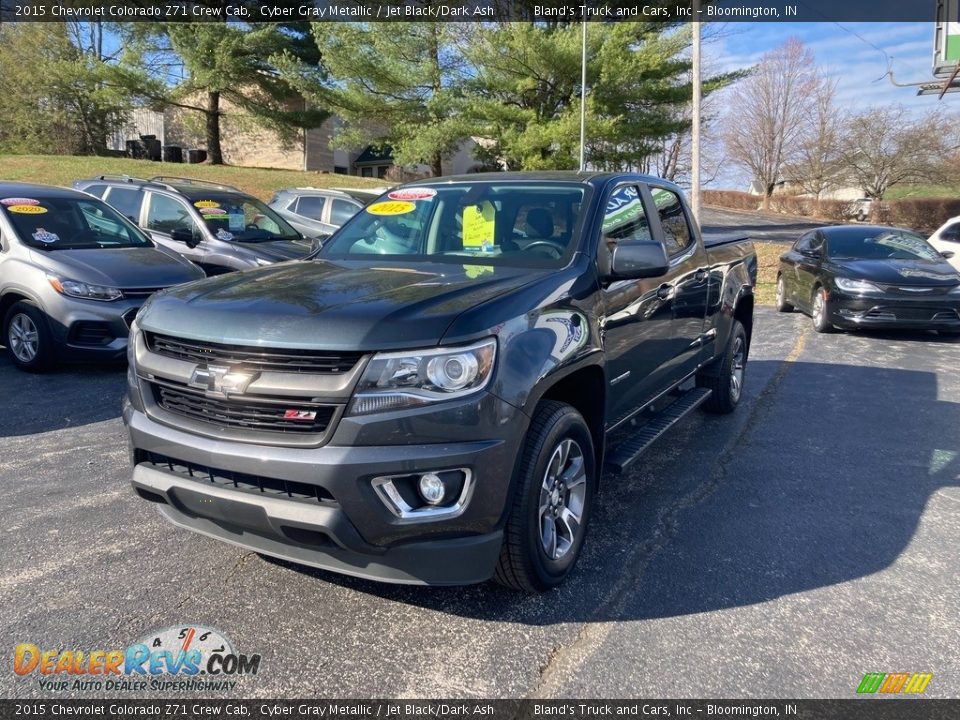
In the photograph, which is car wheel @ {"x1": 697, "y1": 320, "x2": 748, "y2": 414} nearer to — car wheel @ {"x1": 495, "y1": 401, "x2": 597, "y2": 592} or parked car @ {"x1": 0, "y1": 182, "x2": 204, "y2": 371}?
car wheel @ {"x1": 495, "y1": 401, "x2": 597, "y2": 592}

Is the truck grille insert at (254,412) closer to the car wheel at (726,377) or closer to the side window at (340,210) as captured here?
the car wheel at (726,377)

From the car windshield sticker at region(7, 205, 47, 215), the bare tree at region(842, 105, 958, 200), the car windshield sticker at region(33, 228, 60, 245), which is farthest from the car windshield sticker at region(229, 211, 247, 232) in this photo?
the bare tree at region(842, 105, 958, 200)

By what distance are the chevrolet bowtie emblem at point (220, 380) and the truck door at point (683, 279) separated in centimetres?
270

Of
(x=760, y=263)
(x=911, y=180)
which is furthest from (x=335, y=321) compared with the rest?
(x=911, y=180)

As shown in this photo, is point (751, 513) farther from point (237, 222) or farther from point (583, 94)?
point (583, 94)

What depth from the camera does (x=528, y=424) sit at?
2.92 m

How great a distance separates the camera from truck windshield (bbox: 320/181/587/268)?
3.87 meters

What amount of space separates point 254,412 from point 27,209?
6.22 meters

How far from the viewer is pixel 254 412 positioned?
2816 mm

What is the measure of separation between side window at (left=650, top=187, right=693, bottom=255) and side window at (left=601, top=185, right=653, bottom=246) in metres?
0.28

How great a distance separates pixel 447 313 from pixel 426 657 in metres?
1.31

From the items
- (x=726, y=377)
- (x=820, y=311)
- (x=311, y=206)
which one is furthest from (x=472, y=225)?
(x=311, y=206)

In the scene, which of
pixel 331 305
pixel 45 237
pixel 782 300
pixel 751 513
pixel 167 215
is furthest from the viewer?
pixel 782 300

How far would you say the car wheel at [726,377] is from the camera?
241 inches
